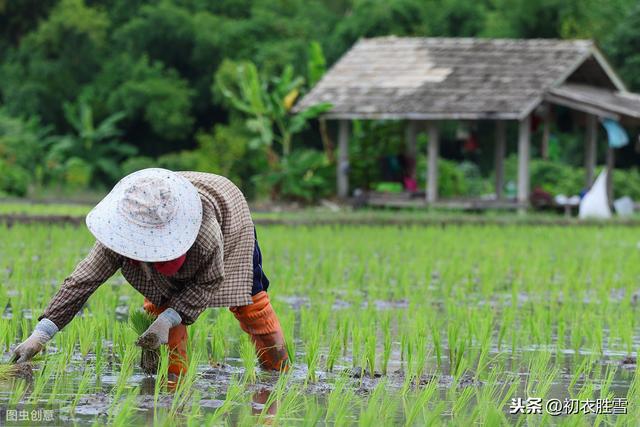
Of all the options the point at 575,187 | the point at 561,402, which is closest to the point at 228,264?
the point at 561,402

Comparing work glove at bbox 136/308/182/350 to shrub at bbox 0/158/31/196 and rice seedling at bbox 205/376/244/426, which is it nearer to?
rice seedling at bbox 205/376/244/426

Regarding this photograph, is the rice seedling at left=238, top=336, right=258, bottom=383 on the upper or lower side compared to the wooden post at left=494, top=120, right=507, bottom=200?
upper

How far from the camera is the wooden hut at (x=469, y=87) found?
15.9 metres

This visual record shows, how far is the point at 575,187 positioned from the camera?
19.0 meters

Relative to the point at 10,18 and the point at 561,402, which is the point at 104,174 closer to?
the point at 10,18

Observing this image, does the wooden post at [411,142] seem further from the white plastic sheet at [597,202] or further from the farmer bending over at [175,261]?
the farmer bending over at [175,261]

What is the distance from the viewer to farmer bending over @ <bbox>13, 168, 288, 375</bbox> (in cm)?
357

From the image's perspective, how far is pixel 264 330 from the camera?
435 centimetres

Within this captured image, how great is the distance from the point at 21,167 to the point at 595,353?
51.9ft

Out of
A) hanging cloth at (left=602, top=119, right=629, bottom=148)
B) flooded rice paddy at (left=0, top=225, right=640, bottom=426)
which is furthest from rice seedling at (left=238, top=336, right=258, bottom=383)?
hanging cloth at (left=602, top=119, right=629, bottom=148)

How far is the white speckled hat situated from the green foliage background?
16.8 metres

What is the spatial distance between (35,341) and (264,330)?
0.89 meters

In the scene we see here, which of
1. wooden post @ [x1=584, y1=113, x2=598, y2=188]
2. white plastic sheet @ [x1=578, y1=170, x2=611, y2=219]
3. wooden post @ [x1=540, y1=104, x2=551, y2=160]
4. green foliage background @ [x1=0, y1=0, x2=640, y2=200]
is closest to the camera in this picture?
white plastic sheet @ [x1=578, y1=170, x2=611, y2=219]

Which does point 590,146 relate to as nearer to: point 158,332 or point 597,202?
point 597,202
